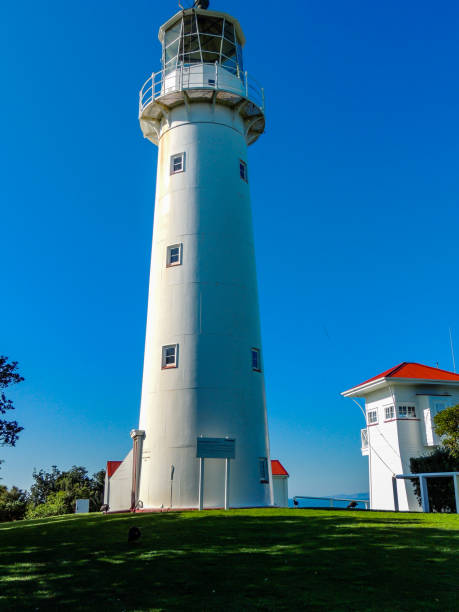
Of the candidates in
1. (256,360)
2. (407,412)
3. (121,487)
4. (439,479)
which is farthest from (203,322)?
(407,412)

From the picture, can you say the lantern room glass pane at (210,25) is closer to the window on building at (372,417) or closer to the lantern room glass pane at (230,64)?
the lantern room glass pane at (230,64)

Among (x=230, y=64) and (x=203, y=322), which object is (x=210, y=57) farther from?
(x=203, y=322)

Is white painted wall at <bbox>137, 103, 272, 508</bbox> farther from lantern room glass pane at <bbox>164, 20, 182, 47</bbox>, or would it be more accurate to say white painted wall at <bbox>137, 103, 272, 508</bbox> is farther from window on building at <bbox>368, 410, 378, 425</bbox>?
window on building at <bbox>368, 410, 378, 425</bbox>

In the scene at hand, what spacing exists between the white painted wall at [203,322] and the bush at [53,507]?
2439 centimetres

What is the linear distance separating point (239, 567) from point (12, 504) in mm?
45698

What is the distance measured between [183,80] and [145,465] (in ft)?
51.3

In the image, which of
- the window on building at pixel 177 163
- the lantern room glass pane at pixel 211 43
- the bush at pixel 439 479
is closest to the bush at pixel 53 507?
the bush at pixel 439 479

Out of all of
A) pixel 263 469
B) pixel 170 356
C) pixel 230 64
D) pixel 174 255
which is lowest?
pixel 263 469

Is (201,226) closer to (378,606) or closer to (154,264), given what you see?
(154,264)

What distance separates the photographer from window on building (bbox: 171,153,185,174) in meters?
22.9

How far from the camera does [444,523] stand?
13008 mm

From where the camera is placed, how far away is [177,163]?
2314cm

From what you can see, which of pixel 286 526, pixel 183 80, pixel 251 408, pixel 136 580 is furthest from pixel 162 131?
pixel 136 580

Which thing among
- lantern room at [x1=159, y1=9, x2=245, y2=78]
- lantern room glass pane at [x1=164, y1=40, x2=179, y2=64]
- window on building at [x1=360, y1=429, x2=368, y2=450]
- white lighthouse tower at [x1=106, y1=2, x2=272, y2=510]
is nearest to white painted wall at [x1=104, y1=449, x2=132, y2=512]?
white lighthouse tower at [x1=106, y1=2, x2=272, y2=510]
